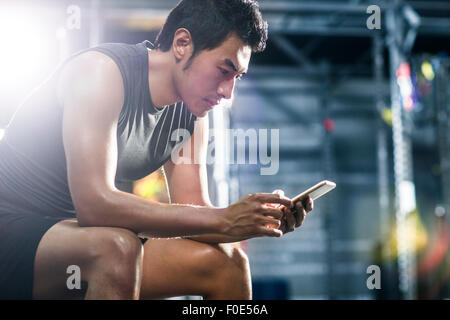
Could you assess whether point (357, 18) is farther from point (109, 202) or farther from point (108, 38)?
point (109, 202)

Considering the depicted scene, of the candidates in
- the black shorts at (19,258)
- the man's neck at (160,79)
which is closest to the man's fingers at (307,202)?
the man's neck at (160,79)

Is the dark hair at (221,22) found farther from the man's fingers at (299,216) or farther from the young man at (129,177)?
the man's fingers at (299,216)

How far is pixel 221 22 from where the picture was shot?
1223mm

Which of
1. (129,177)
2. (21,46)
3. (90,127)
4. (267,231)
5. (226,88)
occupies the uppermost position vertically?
(21,46)

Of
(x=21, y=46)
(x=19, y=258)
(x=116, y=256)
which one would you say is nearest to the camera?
(x=116, y=256)

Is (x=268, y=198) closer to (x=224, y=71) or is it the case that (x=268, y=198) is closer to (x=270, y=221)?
(x=270, y=221)

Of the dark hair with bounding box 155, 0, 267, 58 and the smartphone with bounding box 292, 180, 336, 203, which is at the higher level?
the dark hair with bounding box 155, 0, 267, 58

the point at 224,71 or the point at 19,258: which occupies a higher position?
the point at 224,71

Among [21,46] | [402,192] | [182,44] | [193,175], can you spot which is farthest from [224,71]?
[402,192]

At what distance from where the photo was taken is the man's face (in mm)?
1229

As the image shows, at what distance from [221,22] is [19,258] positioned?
0.72 m

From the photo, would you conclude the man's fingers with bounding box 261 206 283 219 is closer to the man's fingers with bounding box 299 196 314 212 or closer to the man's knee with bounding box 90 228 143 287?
the man's fingers with bounding box 299 196 314 212

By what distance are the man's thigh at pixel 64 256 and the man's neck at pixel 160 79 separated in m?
0.38

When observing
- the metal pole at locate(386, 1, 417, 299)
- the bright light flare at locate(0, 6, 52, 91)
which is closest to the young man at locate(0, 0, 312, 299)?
the bright light flare at locate(0, 6, 52, 91)
